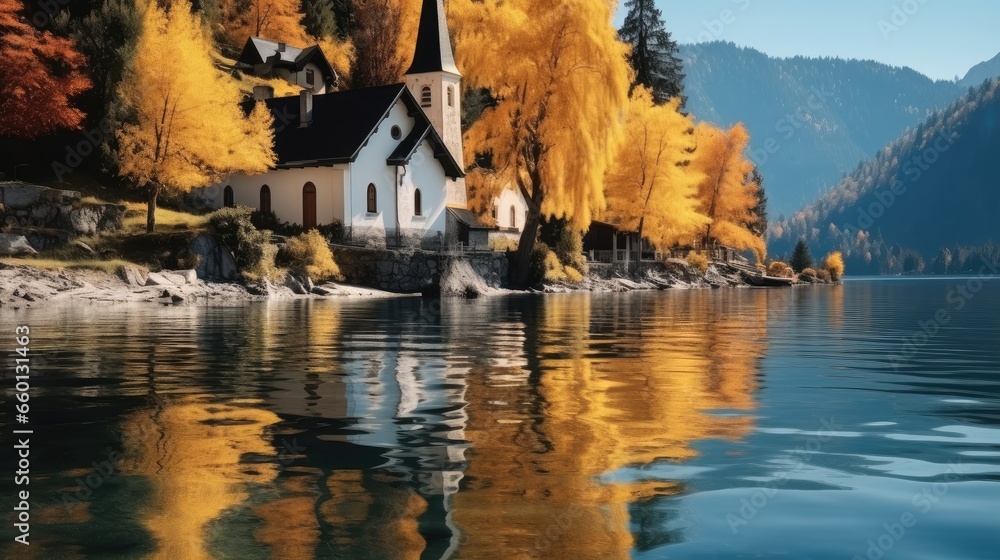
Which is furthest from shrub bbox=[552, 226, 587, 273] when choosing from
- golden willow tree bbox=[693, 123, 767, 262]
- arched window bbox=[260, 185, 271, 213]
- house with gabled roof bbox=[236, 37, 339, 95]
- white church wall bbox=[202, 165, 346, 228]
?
house with gabled roof bbox=[236, 37, 339, 95]

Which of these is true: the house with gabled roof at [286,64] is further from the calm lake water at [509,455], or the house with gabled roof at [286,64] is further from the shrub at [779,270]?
the calm lake water at [509,455]

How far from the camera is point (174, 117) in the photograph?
1683 inches

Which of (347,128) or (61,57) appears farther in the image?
(347,128)

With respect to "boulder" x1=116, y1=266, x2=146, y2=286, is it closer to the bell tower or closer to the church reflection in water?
the bell tower

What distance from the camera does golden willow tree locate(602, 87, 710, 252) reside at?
2547 inches

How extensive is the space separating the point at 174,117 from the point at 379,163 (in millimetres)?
11056

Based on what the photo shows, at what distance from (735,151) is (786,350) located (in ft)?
207

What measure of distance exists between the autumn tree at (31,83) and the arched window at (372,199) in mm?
14151

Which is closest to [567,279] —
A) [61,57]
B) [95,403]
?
[61,57]

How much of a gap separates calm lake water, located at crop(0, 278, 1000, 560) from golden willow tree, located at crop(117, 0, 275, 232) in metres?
29.4

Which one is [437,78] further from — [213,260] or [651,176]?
[213,260]

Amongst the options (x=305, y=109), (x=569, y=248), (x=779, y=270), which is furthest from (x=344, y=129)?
(x=779, y=270)

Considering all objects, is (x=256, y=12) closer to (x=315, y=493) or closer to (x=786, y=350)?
(x=786, y=350)

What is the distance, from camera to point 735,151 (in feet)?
A: 251
